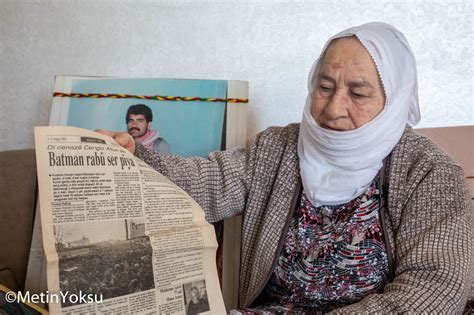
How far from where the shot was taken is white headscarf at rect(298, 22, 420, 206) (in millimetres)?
1088

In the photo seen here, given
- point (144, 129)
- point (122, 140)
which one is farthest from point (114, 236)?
point (144, 129)

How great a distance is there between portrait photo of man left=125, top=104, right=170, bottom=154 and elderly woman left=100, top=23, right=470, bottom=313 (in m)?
0.33

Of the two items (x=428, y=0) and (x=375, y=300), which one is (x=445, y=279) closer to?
(x=375, y=300)

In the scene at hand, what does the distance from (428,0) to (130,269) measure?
124cm

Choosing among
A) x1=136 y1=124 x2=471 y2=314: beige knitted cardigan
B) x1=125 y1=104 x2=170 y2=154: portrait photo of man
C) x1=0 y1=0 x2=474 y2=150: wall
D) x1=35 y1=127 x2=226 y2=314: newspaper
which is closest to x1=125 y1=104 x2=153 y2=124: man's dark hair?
x1=125 y1=104 x2=170 y2=154: portrait photo of man

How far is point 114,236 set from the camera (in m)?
0.91

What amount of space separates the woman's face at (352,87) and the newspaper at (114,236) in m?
0.38

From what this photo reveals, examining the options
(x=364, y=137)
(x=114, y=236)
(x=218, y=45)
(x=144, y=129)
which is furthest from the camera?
(x=218, y=45)

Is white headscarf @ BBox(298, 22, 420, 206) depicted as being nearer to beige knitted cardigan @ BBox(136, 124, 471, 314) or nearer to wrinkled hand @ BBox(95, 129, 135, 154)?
beige knitted cardigan @ BBox(136, 124, 471, 314)

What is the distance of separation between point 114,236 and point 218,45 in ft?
3.07

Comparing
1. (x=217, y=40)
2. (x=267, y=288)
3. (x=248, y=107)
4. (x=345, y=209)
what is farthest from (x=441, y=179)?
(x=217, y=40)

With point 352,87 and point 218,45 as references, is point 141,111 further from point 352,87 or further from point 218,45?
point 352,87

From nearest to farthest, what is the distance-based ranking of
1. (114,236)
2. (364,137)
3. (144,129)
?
1. (114,236)
2. (364,137)
3. (144,129)

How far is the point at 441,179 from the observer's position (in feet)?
3.43
